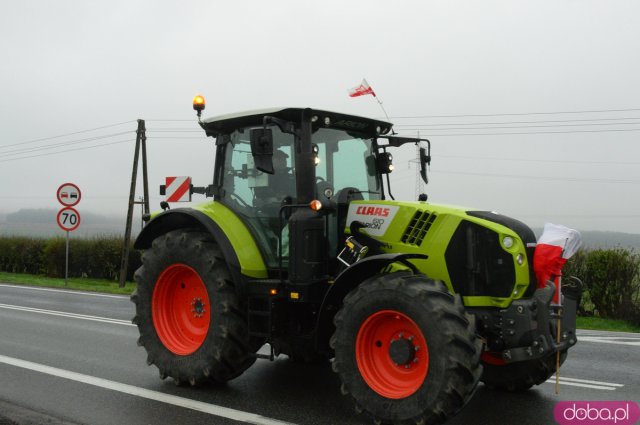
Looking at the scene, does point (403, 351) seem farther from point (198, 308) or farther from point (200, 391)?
point (198, 308)

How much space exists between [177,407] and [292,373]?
5.26 feet

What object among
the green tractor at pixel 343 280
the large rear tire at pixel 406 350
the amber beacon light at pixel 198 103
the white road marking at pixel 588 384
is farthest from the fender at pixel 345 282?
the amber beacon light at pixel 198 103

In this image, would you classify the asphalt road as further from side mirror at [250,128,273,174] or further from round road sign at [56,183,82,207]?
round road sign at [56,183,82,207]

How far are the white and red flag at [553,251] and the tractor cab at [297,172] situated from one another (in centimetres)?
170

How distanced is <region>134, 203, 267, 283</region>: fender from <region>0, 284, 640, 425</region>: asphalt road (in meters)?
1.16

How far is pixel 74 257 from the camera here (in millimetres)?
26500

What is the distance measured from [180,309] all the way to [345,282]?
2.23 meters

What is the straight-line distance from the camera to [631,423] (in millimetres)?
5391

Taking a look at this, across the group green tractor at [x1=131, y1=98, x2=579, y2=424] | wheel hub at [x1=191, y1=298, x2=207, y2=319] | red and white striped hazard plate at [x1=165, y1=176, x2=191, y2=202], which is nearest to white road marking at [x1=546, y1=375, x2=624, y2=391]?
green tractor at [x1=131, y1=98, x2=579, y2=424]

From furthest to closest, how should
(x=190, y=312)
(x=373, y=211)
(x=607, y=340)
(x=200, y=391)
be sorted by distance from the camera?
(x=607, y=340) < (x=190, y=312) < (x=200, y=391) < (x=373, y=211)

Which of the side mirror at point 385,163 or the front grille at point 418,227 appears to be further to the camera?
the side mirror at point 385,163

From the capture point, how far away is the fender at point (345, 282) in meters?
5.25

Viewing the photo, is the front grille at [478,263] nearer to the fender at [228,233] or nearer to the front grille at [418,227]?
the front grille at [418,227]

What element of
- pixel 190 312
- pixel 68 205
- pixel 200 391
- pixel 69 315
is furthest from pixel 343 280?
pixel 68 205
